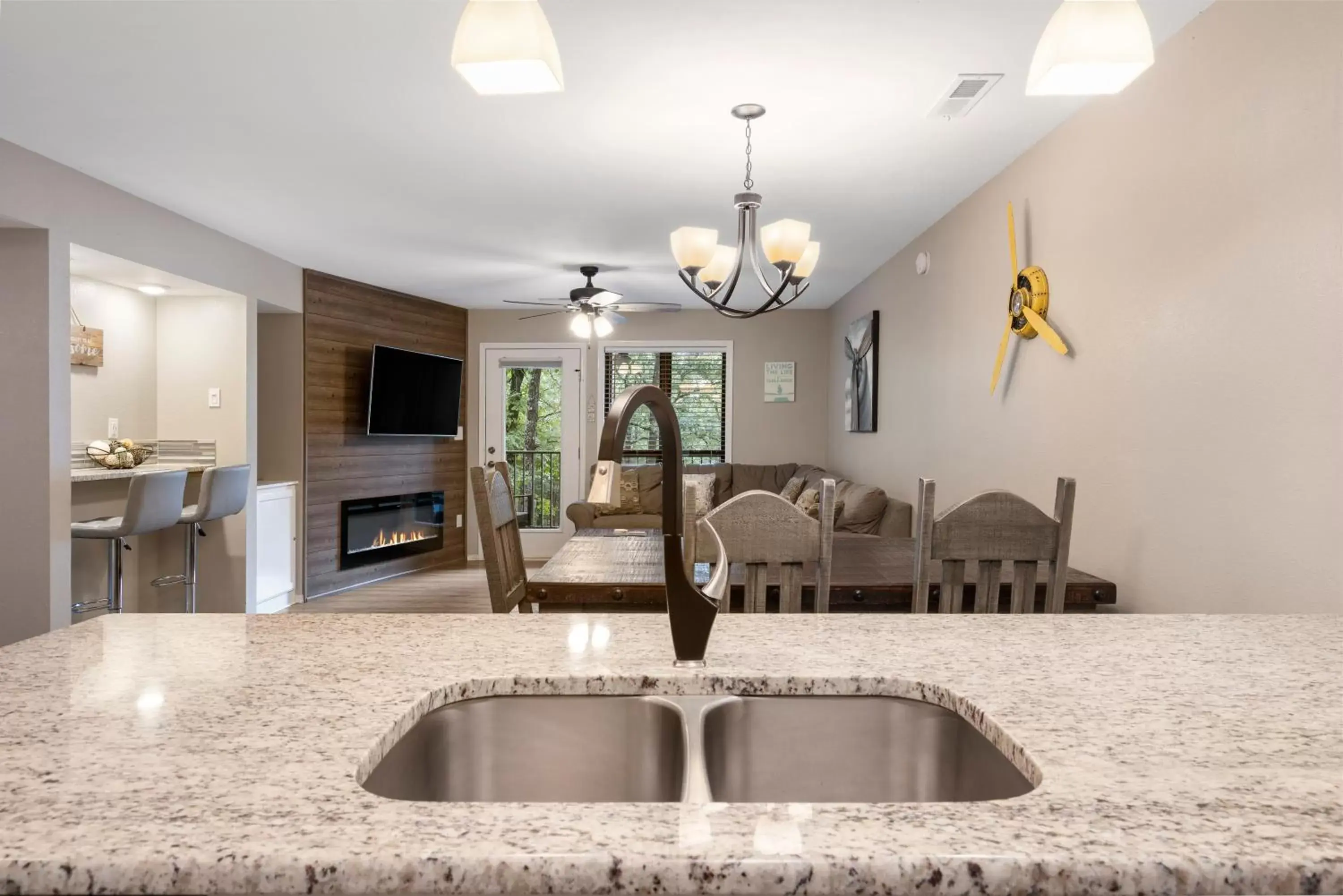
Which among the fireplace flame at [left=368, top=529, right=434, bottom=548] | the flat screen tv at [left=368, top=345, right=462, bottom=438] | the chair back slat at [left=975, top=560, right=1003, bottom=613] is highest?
the flat screen tv at [left=368, top=345, right=462, bottom=438]

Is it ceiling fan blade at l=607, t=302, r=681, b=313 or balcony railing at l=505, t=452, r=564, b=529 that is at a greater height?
ceiling fan blade at l=607, t=302, r=681, b=313

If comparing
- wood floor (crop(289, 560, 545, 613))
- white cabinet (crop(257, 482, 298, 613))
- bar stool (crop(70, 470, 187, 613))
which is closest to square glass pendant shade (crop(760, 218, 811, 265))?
wood floor (crop(289, 560, 545, 613))

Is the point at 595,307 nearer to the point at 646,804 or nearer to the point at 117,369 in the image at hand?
the point at 117,369

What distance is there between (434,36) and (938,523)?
6.44 feet

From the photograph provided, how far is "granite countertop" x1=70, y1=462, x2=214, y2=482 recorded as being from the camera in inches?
148

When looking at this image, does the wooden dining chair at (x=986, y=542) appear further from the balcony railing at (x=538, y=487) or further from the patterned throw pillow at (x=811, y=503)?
the balcony railing at (x=538, y=487)

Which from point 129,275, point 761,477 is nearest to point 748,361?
point 761,477

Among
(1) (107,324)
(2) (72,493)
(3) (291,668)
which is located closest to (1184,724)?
(3) (291,668)

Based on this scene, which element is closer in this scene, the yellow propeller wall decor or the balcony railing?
the yellow propeller wall decor

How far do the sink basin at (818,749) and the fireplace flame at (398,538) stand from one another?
585cm

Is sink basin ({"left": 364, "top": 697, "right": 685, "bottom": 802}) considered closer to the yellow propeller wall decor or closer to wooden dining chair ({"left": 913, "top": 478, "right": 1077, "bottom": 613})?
wooden dining chair ({"left": 913, "top": 478, "right": 1077, "bottom": 613})

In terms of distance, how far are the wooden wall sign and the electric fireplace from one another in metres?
1.94

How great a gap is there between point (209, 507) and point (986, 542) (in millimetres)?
3870

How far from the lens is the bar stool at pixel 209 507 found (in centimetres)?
412
